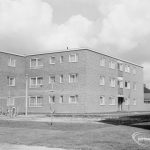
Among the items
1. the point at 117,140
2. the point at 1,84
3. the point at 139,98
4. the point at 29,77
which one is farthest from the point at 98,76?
the point at 117,140

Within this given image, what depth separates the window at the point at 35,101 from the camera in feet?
159

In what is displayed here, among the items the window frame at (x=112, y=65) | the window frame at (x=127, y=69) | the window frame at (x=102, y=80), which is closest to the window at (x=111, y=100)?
the window frame at (x=102, y=80)

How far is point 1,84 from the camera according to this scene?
4562cm

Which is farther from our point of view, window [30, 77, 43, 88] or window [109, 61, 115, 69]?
window [109, 61, 115, 69]

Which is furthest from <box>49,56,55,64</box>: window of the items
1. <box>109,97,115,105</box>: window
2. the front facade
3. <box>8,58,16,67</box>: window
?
<box>109,97,115,105</box>: window

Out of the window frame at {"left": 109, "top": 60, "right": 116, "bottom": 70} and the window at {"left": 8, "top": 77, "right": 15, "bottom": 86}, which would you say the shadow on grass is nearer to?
the window at {"left": 8, "top": 77, "right": 15, "bottom": 86}

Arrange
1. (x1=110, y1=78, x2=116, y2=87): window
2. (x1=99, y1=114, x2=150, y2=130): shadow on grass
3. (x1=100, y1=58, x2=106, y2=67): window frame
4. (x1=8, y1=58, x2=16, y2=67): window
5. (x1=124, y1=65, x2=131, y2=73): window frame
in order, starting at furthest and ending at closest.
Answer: (x1=124, y1=65, x2=131, y2=73): window frame
(x1=110, y1=78, x2=116, y2=87): window
(x1=100, y1=58, x2=106, y2=67): window frame
(x1=8, y1=58, x2=16, y2=67): window
(x1=99, y1=114, x2=150, y2=130): shadow on grass

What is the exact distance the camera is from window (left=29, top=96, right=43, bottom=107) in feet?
159

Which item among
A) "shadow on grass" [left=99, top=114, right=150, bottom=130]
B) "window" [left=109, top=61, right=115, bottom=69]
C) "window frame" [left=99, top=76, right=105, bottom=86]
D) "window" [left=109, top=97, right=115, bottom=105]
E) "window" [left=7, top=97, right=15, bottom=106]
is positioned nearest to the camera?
"shadow on grass" [left=99, top=114, right=150, bottom=130]

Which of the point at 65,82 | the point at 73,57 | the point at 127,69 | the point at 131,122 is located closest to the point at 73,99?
the point at 65,82

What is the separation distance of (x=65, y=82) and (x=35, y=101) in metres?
6.10

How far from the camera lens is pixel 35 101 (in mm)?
49188

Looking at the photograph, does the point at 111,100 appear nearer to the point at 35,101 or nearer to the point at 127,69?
the point at 127,69

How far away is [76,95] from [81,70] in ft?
11.5
